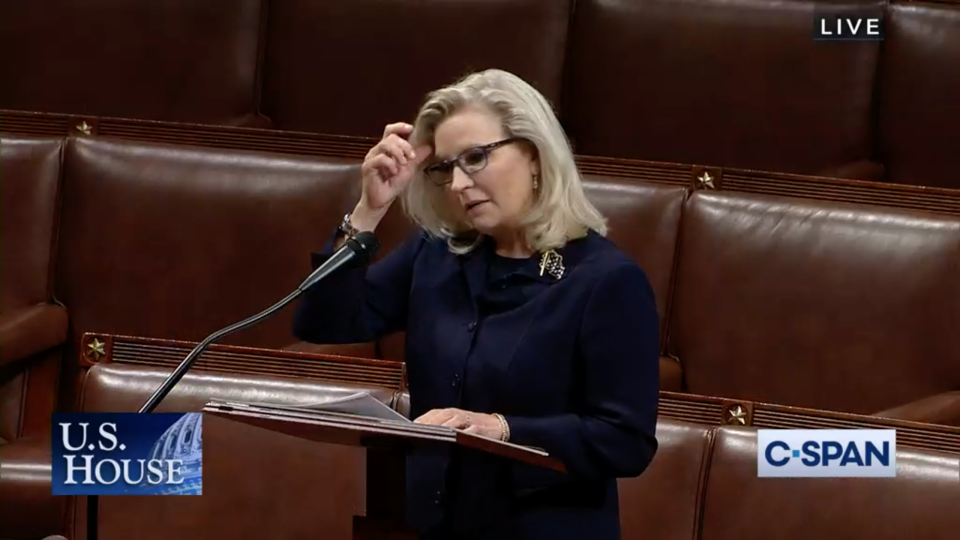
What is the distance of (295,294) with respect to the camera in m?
0.54

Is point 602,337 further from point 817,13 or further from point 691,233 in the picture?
point 817,13

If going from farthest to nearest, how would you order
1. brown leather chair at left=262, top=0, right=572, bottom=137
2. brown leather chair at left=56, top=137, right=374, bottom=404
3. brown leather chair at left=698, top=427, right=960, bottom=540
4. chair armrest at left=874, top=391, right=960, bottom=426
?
brown leather chair at left=262, top=0, right=572, bottom=137
brown leather chair at left=56, top=137, right=374, bottom=404
chair armrest at left=874, top=391, right=960, bottom=426
brown leather chair at left=698, top=427, right=960, bottom=540

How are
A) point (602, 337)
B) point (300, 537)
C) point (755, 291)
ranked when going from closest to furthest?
point (602, 337) < point (300, 537) < point (755, 291)

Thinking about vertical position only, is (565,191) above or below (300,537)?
above

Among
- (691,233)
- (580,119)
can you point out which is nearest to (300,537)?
(691,233)

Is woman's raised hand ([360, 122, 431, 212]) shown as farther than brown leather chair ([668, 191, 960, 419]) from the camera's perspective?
No

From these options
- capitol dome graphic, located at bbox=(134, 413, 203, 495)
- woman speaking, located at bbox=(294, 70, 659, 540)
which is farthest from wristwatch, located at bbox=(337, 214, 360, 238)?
capitol dome graphic, located at bbox=(134, 413, 203, 495)

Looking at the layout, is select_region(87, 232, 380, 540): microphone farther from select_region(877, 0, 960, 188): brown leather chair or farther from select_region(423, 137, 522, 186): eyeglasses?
select_region(877, 0, 960, 188): brown leather chair

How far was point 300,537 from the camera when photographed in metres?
0.71

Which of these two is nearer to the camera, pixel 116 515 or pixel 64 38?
pixel 116 515

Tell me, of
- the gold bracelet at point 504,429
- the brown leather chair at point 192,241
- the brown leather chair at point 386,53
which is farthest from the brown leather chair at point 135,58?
the gold bracelet at point 504,429

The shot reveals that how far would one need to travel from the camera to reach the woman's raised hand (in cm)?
61

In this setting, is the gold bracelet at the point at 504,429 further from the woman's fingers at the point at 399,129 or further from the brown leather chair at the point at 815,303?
the brown leather chair at the point at 815,303

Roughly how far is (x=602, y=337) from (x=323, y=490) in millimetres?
211
